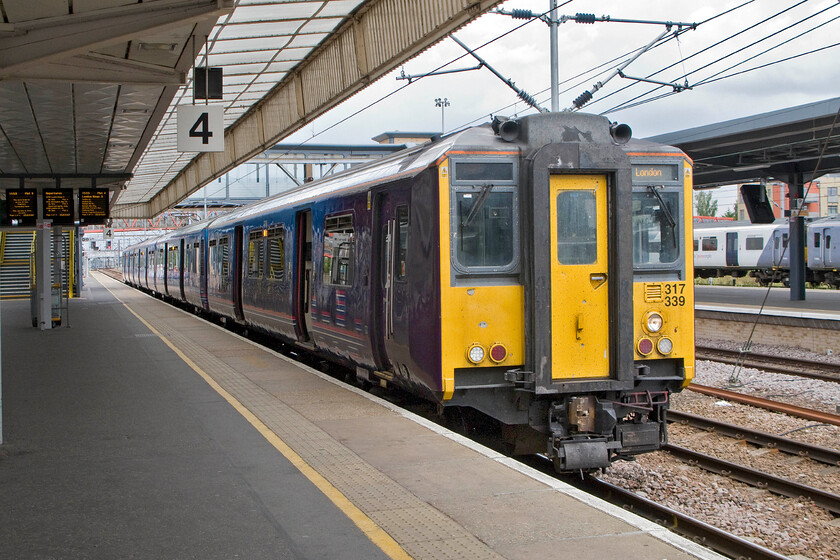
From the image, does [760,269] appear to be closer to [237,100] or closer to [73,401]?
[237,100]

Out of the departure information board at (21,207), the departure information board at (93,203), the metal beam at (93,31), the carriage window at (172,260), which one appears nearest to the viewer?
the metal beam at (93,31)

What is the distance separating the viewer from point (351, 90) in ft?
45.7

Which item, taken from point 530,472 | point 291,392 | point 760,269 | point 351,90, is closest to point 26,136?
point 351,90

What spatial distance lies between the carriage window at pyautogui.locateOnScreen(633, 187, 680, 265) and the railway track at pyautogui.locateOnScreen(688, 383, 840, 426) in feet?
13.5

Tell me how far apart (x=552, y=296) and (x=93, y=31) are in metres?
5.41

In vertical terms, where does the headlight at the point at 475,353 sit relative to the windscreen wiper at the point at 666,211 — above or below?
below

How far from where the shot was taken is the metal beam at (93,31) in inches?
336

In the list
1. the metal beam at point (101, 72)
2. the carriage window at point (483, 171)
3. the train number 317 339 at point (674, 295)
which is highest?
the metal beam at point (101, 72)

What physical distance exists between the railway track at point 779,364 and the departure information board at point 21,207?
15360 mm

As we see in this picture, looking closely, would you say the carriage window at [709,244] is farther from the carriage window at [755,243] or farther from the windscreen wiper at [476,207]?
the windscreen wiper at [476,207]

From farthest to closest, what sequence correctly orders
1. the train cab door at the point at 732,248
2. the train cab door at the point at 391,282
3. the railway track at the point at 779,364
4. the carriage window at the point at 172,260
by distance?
the train cab door at the point at 732,248 → the carriage window at the point at 172,260 → the railway track at the point at 779,364 → the train cab door at the point at 391,282

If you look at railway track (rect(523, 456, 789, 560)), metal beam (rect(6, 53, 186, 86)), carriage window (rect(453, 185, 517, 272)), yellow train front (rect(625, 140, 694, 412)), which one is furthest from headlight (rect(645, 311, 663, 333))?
metal beam (rect(6, 53, 186, 86))

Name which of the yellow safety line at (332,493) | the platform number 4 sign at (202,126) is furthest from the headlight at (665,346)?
the platform number 4 sign at (202,126)

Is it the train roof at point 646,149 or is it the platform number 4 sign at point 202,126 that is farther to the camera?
the platform number 4 sign at point 202,126
